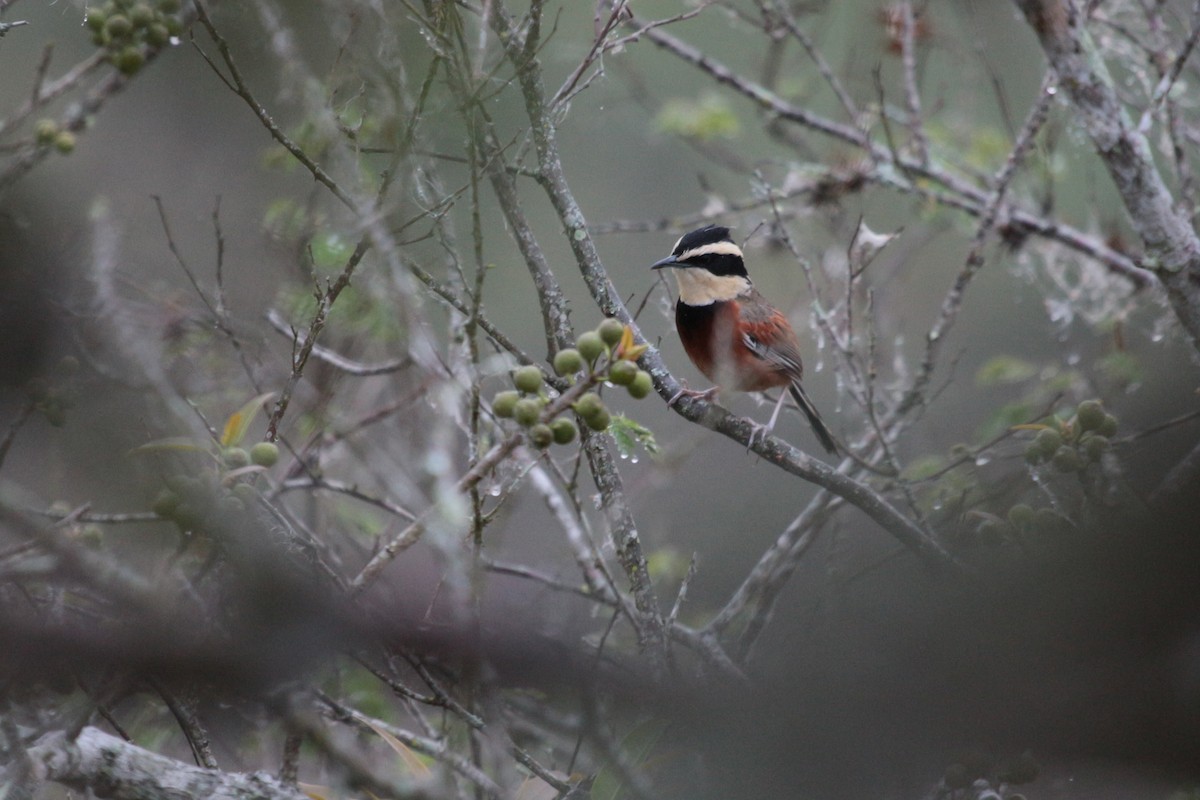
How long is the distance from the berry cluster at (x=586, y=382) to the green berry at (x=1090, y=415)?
4.60 ft

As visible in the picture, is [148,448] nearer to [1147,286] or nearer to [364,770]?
[364,770]

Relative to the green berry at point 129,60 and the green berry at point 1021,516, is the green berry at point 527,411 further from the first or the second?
the green berry at point 129,60

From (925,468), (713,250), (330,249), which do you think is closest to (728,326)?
(713,250)

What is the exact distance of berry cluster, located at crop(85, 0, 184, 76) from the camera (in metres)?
3.50

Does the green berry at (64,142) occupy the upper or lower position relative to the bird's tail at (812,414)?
upper

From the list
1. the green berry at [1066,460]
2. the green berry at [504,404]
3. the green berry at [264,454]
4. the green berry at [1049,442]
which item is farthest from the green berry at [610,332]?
the green berry at [1049,442]

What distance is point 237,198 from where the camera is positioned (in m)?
5.71

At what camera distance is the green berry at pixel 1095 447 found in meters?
2.62

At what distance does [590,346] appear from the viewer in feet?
7.54

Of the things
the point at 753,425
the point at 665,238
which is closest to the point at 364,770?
the point at 753,425

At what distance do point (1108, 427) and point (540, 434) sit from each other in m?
1.65

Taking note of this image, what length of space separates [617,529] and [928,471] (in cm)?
171

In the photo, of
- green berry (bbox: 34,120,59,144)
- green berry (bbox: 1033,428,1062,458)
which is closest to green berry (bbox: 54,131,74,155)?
green berry (bbox: 34,120,59,144)

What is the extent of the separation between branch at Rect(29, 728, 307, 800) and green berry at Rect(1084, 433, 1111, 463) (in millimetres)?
2006
